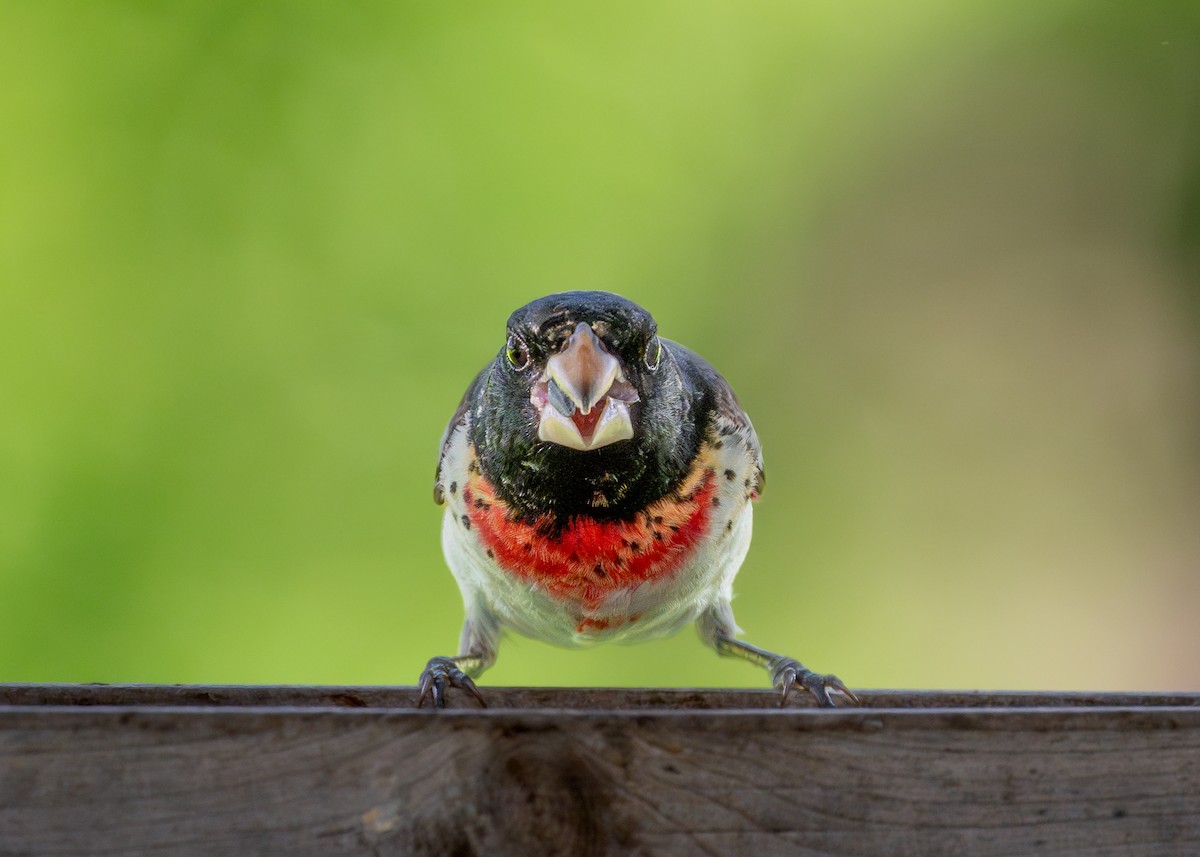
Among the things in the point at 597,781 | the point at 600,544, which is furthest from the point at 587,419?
the point at 597,781

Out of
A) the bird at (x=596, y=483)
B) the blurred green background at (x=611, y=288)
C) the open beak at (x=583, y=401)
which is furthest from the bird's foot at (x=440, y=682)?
the blurred green background at (x=611, y=288)

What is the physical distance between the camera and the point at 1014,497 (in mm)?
6211

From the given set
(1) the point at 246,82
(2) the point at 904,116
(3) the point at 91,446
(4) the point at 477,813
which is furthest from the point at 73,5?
(4) the point at 477,813

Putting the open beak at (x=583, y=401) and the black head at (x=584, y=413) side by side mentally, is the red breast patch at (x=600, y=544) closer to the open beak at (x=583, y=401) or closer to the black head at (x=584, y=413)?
the black head at (x=584, y=413)

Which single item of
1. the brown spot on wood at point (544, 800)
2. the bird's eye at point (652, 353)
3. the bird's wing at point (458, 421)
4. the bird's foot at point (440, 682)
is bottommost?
the brown spot on wood at point (544, 800)

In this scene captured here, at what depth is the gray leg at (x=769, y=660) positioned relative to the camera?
2.78 meters

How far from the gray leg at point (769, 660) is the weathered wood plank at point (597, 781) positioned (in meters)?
0.85

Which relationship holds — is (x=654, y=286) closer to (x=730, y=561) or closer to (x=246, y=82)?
(x=246, y=82)

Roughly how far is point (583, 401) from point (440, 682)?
605mm

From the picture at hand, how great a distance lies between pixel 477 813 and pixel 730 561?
1.69 metres

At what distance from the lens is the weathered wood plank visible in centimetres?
148

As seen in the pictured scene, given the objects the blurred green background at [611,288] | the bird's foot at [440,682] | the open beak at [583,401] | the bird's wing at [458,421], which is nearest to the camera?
the bird's foot at [440,682]

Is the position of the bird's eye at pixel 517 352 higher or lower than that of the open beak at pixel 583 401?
higher

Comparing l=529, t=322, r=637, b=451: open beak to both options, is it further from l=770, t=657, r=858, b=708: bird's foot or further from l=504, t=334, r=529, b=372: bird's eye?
l=770, t=657, r=858, b=708: bird's foot
